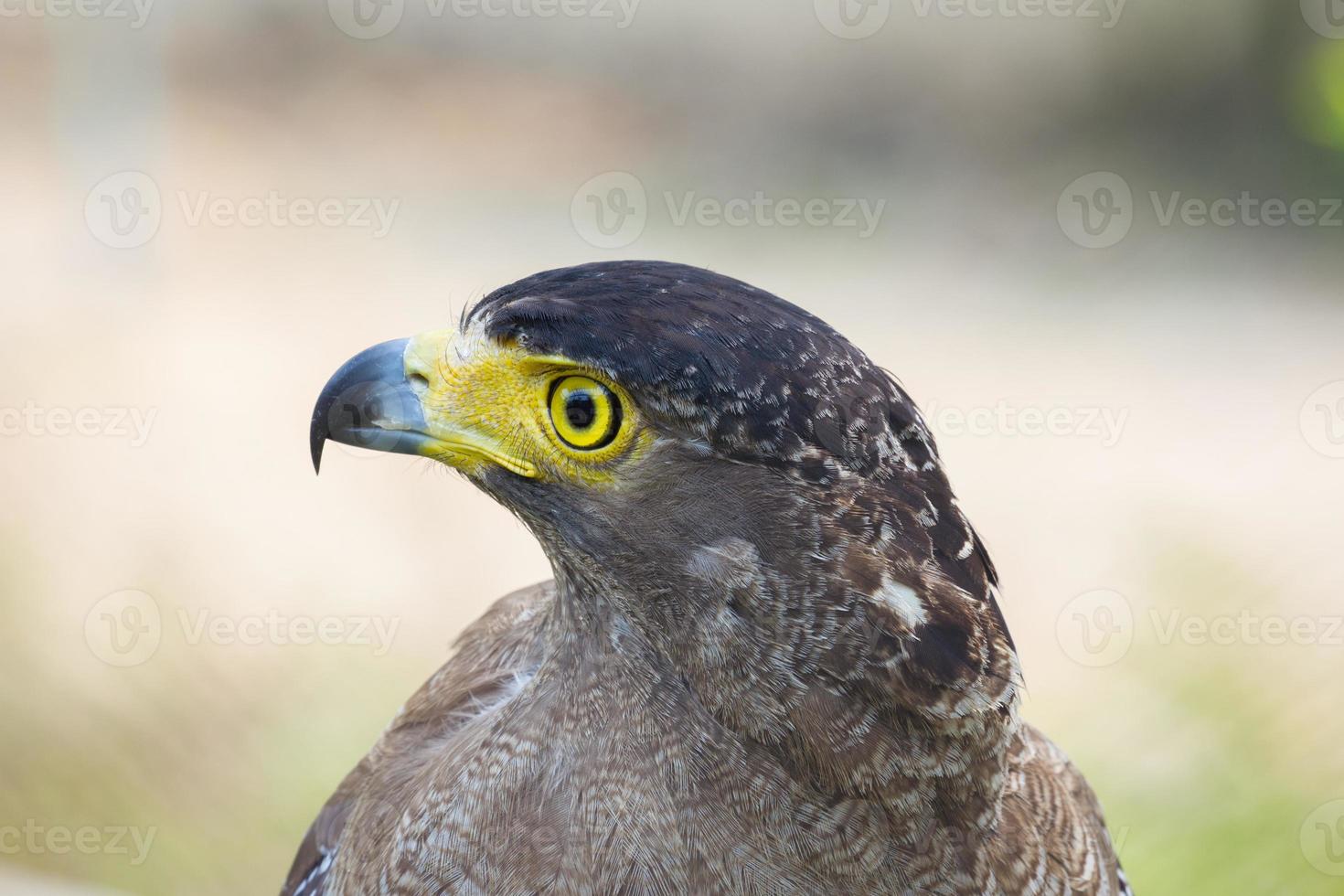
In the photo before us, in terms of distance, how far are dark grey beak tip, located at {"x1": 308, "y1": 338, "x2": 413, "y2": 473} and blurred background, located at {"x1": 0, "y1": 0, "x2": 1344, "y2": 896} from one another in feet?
8.88

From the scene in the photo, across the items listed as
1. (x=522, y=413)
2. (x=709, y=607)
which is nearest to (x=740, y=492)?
(x=709, y=607)

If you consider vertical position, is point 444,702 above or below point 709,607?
below

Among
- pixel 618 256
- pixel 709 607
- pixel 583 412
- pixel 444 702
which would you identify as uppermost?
pixel 618 256

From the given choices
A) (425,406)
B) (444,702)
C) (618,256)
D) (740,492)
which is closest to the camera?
(740,492)

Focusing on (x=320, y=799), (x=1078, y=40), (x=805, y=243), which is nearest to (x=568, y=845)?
(x=320, y=799)

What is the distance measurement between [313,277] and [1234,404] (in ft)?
22.3

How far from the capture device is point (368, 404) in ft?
7.61

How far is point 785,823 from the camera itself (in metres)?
2.18

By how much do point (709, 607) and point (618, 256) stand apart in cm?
651

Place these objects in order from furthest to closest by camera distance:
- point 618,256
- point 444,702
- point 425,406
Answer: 1. point 618,256
2. point 444,702
3. point 425,406

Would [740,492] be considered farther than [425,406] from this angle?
No

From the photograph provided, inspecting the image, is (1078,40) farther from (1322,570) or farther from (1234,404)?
(1322,570)

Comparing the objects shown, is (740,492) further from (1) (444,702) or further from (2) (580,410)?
(1) (444,702)

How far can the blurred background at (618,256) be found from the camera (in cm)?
605
